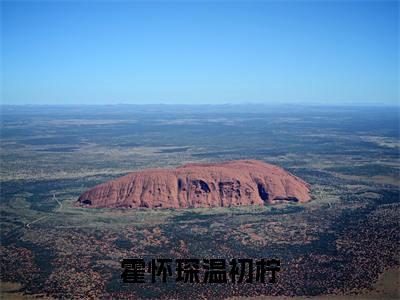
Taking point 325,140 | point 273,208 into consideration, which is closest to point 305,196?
point 273,208

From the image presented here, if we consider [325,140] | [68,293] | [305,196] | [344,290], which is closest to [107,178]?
[305,196]

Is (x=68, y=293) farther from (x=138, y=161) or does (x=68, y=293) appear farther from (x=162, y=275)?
(x=138, y=161)

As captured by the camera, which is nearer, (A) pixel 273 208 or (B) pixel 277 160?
(A) pixel 273 208

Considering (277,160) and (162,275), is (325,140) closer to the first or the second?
(277,160)

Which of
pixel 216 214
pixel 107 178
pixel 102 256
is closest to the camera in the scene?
pixel 102 256

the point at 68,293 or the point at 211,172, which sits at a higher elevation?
the point at 211,172

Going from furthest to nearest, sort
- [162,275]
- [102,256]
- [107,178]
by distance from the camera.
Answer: [107,178], [102,256], [162,275]
